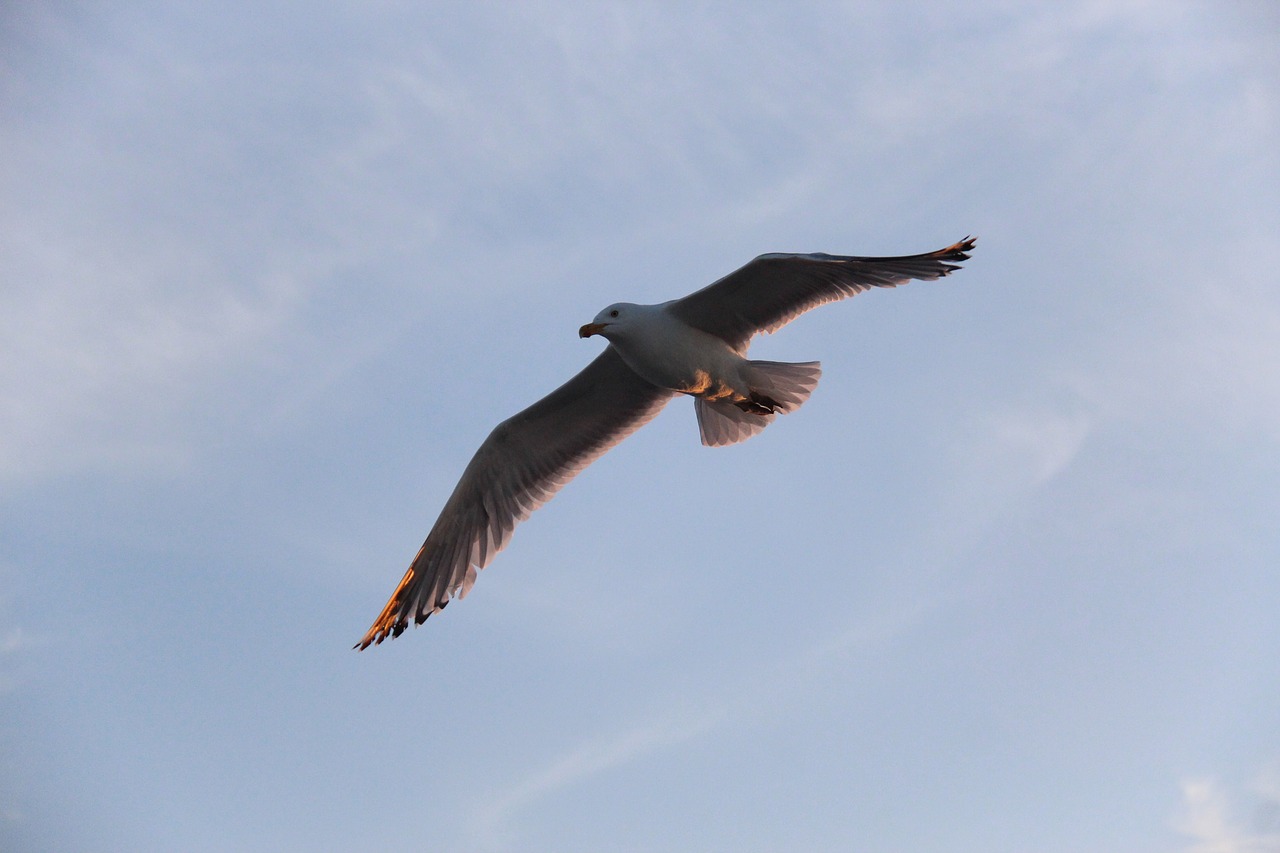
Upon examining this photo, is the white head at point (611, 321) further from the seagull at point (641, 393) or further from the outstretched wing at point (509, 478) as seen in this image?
the outstretched wing at point (509, 478)

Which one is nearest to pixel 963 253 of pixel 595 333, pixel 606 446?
pixel 595 333

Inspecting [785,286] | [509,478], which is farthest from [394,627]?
[785,286]

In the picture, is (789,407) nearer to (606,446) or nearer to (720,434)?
(720,434)

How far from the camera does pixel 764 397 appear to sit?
8.48 metres

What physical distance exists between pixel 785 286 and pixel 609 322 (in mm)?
1373

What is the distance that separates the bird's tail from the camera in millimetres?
8422

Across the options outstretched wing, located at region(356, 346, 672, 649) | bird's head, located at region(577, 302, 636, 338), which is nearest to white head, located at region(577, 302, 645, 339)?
bird's head, located at region(577, 302, 636, 338)

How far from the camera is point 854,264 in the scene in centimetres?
780

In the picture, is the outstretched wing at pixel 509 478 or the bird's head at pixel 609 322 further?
the outstretched wing at pixel 509 478

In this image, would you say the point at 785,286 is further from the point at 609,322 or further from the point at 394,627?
the point at 394,627

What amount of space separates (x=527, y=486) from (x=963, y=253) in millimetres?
4192

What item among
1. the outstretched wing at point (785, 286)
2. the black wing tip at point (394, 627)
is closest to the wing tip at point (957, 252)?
the outstretched wing at point (785, 286)

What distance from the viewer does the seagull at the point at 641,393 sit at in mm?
8086

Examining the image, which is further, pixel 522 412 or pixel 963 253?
pixel 522 412
